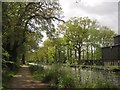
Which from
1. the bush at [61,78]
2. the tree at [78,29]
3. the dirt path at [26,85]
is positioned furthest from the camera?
the tree at [78,29]

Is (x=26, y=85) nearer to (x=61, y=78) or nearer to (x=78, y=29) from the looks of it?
(x=61, y=78)

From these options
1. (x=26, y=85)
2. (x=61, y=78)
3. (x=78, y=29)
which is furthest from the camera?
(x=78, y=29)

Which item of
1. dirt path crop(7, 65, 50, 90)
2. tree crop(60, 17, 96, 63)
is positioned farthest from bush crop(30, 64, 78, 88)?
tree crop(60, 17, 96, 63)

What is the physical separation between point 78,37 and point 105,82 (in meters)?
67.1

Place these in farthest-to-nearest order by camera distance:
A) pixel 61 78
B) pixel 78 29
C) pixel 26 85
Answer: pixel 78 29, pixel 26 85, pixel 61 78

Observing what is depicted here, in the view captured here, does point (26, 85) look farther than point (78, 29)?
No

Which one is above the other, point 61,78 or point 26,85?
point 61,78

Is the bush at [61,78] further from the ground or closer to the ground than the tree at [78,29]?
closer to the ground

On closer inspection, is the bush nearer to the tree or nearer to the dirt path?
the dirt path

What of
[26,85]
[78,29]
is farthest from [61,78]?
[78,29]

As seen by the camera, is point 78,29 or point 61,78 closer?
point 61,78

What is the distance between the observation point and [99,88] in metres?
12.0

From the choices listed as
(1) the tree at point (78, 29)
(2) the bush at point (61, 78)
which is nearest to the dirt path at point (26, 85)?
(2) the bush at point (61, 78)

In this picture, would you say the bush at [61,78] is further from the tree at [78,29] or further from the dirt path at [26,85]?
the tree at [78,29]
